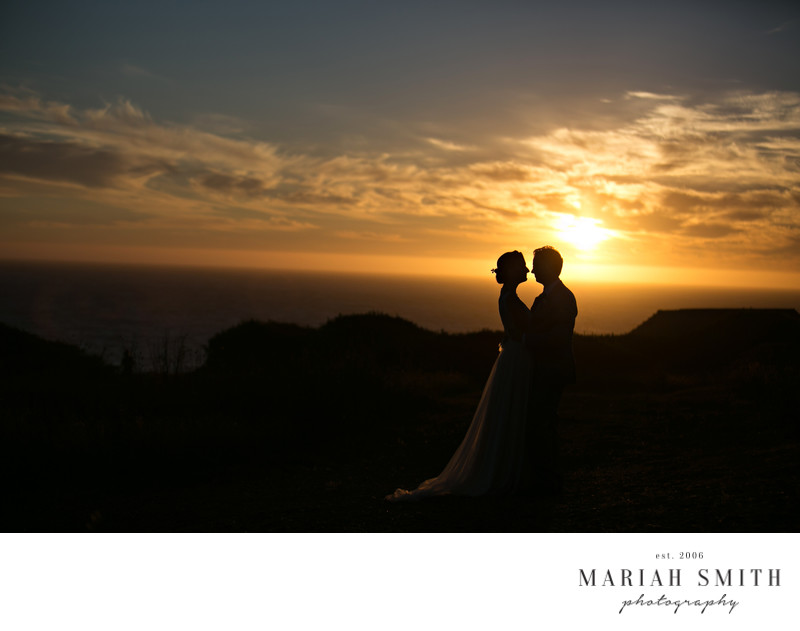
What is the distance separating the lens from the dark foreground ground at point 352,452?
5938mm

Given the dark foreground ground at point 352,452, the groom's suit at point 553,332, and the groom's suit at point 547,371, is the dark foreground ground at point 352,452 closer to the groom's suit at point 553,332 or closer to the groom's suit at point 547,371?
the groom's suit at point 547,371

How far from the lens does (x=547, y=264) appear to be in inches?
239

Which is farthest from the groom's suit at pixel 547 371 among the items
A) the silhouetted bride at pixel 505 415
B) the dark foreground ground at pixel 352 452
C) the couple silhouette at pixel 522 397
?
the dark foreground ground at pixel 352 452

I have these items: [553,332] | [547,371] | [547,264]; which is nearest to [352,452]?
[547,371]

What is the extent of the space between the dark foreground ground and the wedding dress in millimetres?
222

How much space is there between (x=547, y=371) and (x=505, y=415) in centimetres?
66

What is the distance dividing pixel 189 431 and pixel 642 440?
676 cm

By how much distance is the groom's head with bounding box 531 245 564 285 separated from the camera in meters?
6.08

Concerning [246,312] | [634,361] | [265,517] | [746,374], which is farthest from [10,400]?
[246,312]

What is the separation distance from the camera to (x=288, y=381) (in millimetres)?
12148

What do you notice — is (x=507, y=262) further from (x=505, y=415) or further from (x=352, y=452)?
(x=352, y=452)

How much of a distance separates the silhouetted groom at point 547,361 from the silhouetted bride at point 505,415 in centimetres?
11

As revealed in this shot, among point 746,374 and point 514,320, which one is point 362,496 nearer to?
point 514,320
